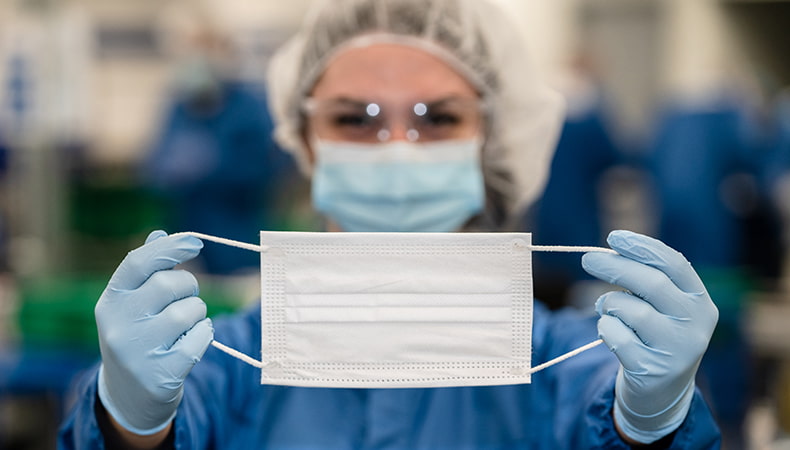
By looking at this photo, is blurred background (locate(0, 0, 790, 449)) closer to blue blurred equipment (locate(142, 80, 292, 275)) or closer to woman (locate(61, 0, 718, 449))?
blue blurred equipment (locate(142, 80, 292, 275))

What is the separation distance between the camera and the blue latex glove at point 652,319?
0.98 metres

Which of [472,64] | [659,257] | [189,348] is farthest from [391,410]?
[472,64]

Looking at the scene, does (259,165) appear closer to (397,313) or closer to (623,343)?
(397,313)

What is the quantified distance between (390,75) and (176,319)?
0.58 metres

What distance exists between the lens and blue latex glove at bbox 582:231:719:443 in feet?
3.22

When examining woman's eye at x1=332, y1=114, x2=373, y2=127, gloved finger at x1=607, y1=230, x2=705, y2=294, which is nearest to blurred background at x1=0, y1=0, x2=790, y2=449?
gloved finger at x1=607, y1=230, x2=705, y2=294

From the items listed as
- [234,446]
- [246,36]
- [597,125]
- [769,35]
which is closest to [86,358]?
[234,446]

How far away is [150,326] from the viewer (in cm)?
99

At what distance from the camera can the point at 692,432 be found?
1061 millimetres

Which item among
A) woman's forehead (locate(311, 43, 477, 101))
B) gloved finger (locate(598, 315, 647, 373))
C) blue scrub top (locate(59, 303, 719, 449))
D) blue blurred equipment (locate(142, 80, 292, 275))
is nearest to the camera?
gloved finger (locate(598, 315, 647, 373))

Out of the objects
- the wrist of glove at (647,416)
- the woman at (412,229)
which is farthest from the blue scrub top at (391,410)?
the wrist of glove at (647,416)

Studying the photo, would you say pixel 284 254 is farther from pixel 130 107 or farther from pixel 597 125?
pixel 130 107

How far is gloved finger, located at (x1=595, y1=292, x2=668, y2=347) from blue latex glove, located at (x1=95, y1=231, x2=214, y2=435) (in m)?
0.50

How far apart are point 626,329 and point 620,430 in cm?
15
